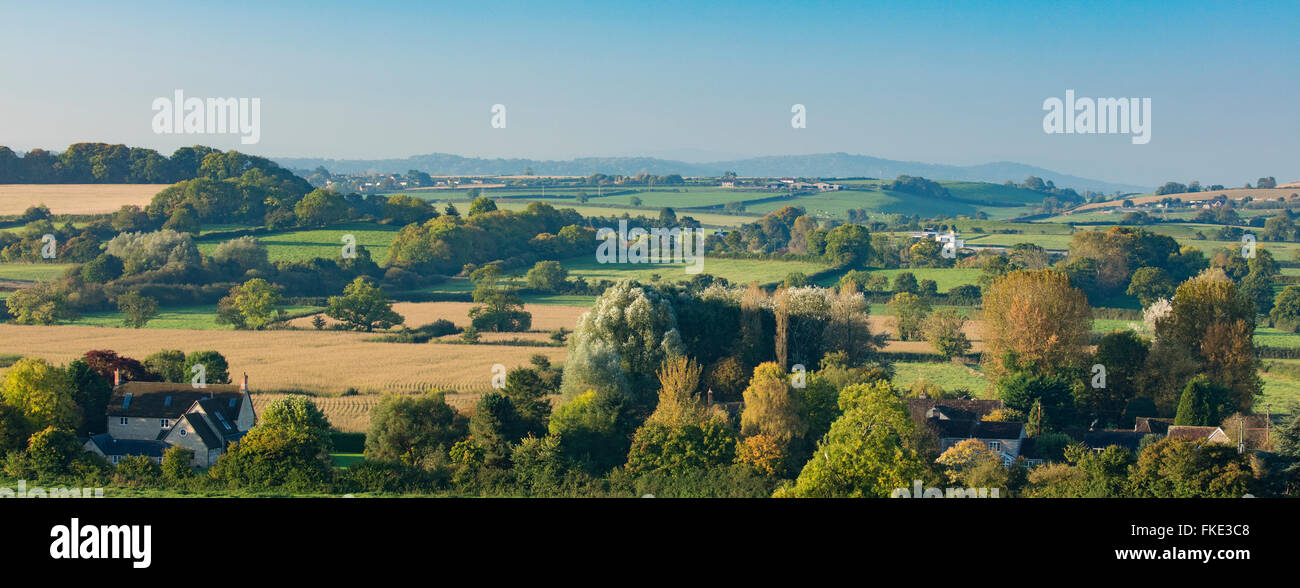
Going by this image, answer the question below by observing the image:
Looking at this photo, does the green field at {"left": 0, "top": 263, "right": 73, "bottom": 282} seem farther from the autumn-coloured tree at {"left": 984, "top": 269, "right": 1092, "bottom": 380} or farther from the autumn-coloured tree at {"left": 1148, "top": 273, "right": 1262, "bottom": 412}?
the autumn-coloured tree at {"left": 1148, "top": 273, "right": 1262, "bottom": 412}

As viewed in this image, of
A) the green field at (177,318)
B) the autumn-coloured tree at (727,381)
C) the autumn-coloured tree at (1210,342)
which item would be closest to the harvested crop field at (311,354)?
the green field at (177,318)

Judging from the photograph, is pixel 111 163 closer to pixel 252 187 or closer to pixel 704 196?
pixel 252 187

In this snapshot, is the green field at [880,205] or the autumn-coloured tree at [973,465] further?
the green field at [880,205]

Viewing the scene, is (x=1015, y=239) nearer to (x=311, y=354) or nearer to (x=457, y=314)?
(x=457, y=314)

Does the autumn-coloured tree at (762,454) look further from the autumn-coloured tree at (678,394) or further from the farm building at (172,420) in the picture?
the farm building at (172,420)

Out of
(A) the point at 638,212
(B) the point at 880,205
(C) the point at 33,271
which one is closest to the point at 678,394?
(C) the point at 33,271

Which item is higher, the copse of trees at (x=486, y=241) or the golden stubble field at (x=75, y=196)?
the golden stubble field at (x=75, y=196)

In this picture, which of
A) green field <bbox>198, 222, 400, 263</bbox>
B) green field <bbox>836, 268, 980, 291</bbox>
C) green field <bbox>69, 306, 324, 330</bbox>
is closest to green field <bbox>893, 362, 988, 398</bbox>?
green field <bbox>836, 268, 980, 291</bbox>
